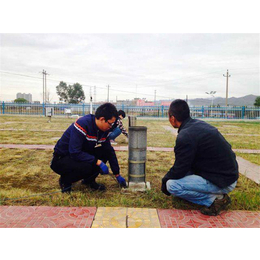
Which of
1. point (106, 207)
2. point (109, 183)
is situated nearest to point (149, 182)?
point (109, 183)

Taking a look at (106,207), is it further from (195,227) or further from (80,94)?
(80,94)

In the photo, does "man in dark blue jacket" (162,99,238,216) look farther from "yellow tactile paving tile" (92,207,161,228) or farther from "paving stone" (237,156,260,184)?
"paving stone" (237,156,260,184)

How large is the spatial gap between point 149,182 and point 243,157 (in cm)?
328

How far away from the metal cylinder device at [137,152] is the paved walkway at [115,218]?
758 millimetres

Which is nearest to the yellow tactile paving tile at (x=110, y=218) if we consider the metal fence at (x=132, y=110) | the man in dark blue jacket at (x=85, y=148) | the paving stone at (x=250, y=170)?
the man in dark blue jacket at (x=85, y=148)

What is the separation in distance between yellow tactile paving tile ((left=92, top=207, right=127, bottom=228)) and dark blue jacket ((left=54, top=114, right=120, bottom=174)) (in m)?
0.71

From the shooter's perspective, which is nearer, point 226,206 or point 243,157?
point 226,206

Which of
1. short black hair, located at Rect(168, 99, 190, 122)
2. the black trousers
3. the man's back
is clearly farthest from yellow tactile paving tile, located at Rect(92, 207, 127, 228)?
→ short black hair, located at Rect(168, 99, 190, 122)

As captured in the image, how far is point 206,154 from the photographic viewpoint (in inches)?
106

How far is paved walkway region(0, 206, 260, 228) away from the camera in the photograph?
2537mm

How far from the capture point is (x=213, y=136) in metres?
2.69

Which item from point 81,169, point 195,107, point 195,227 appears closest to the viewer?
point 195,227

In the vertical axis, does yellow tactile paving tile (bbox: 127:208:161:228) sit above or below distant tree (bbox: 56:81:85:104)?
below

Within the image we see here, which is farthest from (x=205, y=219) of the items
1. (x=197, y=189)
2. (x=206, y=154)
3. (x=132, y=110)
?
(x=132, y=110)
